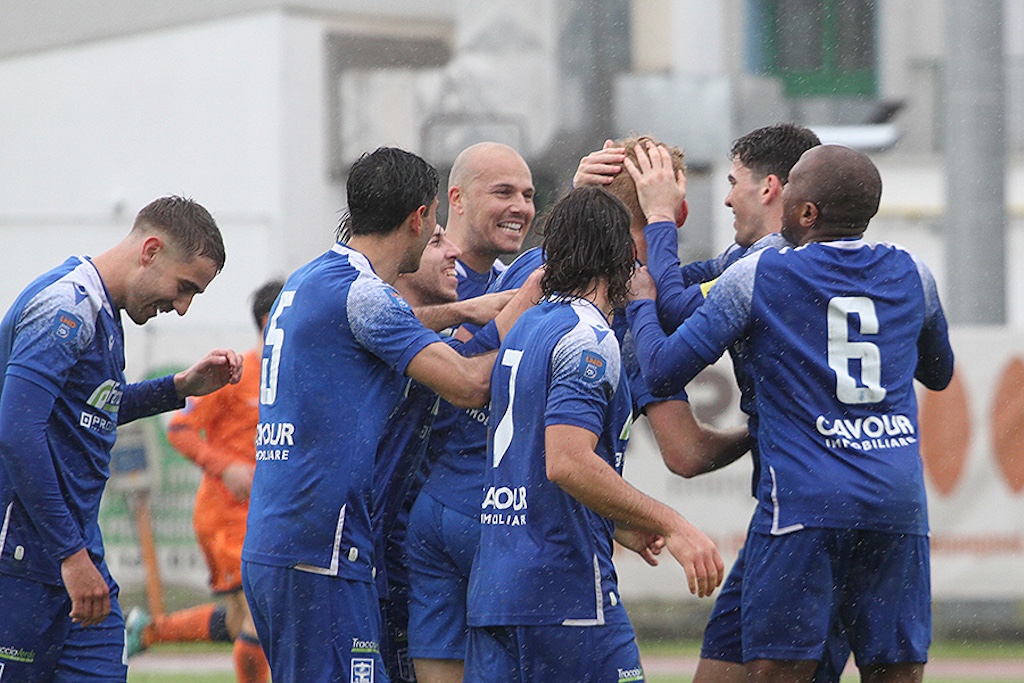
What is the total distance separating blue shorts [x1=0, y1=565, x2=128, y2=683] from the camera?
4.52 m

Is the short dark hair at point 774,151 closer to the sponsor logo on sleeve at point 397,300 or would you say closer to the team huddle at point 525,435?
the team huddle at point 525,435

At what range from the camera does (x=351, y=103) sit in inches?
774

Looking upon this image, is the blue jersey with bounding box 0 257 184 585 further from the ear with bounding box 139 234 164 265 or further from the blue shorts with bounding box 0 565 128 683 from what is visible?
the ear with bounding box 139 234 164 265

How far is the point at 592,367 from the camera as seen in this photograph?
399 centimetres

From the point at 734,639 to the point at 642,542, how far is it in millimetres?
560

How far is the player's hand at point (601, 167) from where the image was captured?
4758mm

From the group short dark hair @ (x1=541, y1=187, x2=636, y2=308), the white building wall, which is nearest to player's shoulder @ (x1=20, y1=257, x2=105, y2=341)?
short dark hair @ (x1=541, y1=187, x2=636, y2=308)

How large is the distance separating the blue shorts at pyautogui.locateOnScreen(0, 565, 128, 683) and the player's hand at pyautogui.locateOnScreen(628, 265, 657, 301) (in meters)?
1.92

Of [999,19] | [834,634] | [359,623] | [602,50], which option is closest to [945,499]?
[999,19]

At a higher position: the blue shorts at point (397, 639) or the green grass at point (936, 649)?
the blue shorts at point (397, 639)

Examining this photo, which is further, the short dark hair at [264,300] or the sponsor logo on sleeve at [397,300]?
the short dark hair at [264,300]

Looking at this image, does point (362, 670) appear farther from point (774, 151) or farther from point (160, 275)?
A: point (774, 151)

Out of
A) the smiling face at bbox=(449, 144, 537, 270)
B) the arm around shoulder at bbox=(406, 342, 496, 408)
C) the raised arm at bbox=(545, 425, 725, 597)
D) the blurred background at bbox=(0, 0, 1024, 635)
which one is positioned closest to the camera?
the raised arm at bbox=(545, 425, 725, 597)

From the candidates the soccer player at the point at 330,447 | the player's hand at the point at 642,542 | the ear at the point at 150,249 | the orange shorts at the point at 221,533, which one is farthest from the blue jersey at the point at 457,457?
the orange shorts at the point at 221,533
